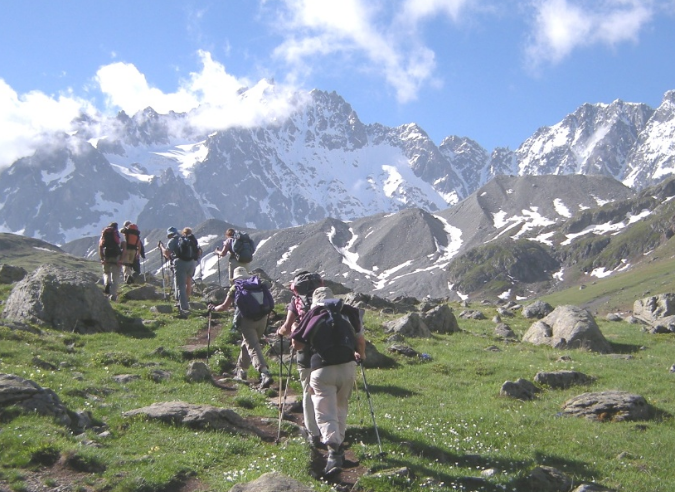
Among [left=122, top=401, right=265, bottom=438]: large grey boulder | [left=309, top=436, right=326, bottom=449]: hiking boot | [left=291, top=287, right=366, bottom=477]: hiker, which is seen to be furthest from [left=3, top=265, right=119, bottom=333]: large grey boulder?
[left=291, top=287, right=366, bottom=477]: hiker

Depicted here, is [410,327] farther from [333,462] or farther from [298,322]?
[333,462]

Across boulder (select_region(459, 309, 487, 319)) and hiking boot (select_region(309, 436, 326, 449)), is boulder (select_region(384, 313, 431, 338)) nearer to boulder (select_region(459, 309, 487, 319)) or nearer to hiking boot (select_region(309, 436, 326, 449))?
boulder (select_region(459, 309, 487, 319))

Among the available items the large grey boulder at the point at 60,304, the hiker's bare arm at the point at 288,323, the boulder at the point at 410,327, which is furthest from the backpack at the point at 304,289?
the boulder at the point at 410,327

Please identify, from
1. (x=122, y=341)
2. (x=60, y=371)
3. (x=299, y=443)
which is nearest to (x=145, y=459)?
(x=299, y=443)

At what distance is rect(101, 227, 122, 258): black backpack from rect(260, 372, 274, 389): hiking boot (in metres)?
15.2

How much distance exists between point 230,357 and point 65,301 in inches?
308

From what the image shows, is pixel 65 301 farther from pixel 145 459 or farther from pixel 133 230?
pixel 145 459

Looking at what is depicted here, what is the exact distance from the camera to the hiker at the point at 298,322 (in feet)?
41.2

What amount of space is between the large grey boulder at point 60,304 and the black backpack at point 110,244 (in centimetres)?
440

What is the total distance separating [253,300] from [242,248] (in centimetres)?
958

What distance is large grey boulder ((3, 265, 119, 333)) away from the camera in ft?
78.7

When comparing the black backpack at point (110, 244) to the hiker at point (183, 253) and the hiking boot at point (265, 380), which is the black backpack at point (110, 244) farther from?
the hiking boot at point (265, 380)

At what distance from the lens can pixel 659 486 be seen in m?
11.4

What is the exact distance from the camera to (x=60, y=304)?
24.3 meters
